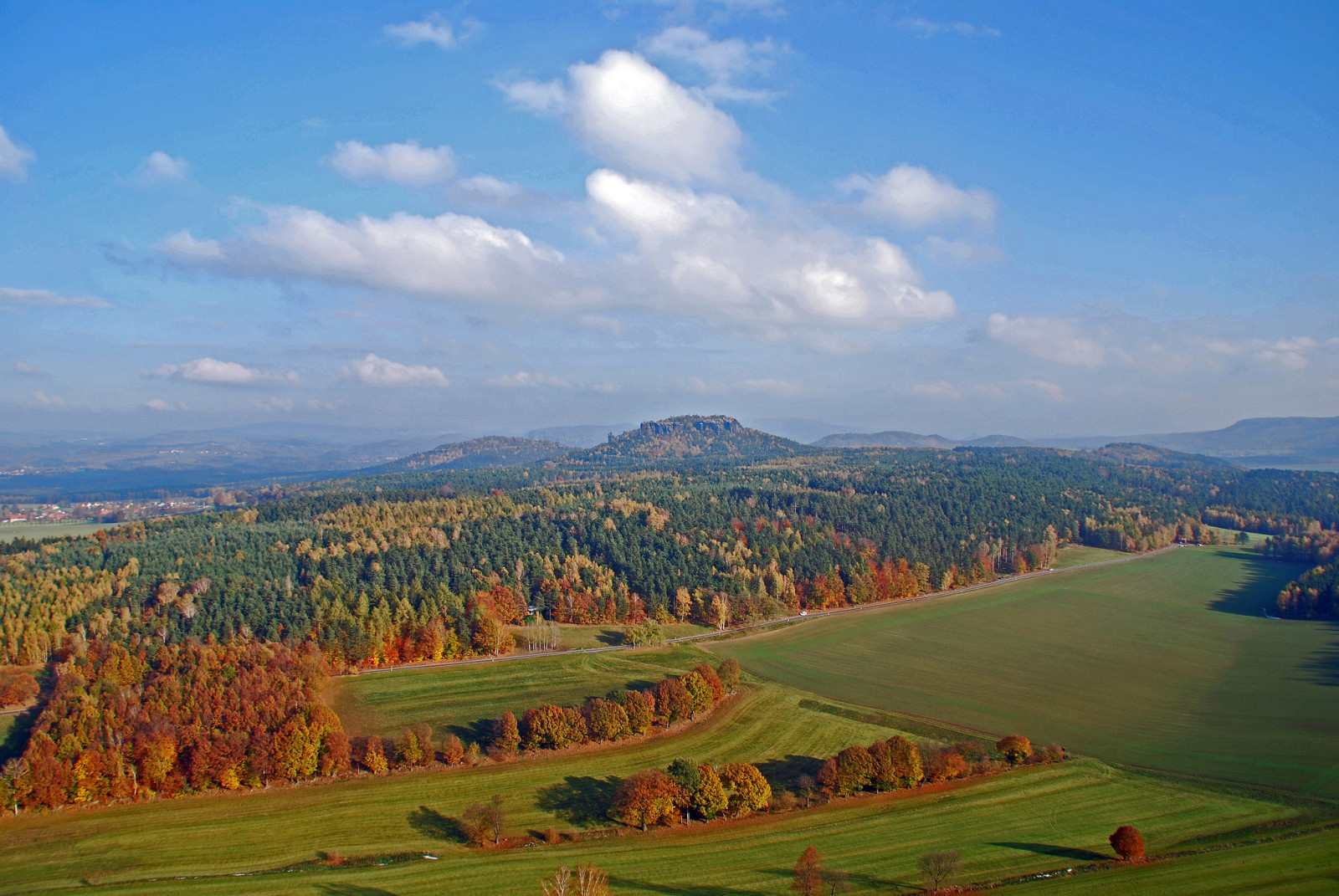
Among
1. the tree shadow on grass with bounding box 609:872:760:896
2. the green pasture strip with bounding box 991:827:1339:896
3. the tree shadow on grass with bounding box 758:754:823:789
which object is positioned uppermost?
the green pasture strip with bounding box 991:827:1339:896

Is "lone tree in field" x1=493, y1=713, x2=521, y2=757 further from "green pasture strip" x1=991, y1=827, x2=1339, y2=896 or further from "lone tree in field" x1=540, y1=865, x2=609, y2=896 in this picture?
"green pasture strip" x1=991, y1=827, x2=1339, y2=896

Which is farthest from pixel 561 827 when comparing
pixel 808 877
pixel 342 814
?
pixel 808 877

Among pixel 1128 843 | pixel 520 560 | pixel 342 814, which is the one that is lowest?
pixel 342 814

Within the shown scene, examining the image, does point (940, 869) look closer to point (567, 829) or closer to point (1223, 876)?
point (1223, 876)

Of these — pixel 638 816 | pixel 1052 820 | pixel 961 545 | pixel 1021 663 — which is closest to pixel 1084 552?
pixel 961 545

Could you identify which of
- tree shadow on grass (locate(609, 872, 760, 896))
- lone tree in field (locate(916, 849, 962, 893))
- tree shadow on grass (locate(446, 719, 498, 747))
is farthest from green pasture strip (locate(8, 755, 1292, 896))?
tree shadow on grass (locate(446, 719, 498, 747))

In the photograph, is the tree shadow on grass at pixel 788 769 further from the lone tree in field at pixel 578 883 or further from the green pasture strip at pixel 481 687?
the green pasture strip at pixel 481 687
